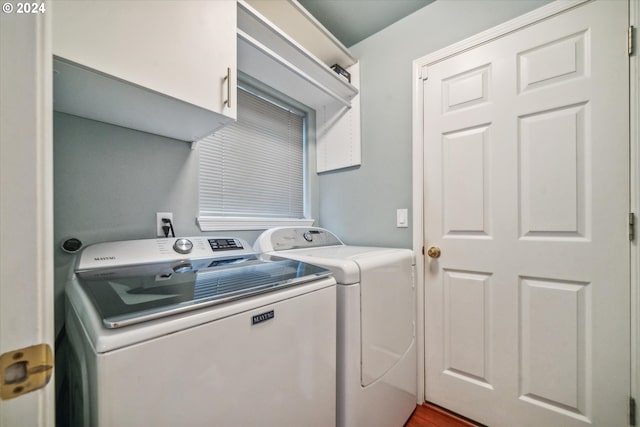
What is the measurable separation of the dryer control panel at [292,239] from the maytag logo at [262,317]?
0.76 m

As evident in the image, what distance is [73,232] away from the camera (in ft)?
3.53

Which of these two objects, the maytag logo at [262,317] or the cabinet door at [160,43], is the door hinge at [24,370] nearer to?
the maytag logo at [262,317]

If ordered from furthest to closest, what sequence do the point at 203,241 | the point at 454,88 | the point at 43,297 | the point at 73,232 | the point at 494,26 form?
the point at 454,88, the point at 494,26, the point at 203,241, the point at 73,232, the point at 43,297

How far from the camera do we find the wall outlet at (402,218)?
1.72 meters

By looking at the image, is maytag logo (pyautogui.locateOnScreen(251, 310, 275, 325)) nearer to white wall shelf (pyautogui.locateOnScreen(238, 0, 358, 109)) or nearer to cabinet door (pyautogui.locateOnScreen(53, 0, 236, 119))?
cabinet door (pyautogui.locateOnScreen(53, 0, 236, 119))

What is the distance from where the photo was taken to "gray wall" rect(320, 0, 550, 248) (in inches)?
62.4

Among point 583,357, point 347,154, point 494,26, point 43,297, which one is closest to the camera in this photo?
point 43,297

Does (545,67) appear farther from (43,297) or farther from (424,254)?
(43,297)

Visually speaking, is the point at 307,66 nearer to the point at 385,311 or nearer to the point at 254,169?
the point at 254,169

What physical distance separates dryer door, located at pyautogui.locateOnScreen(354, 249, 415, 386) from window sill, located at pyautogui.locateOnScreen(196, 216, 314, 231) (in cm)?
88

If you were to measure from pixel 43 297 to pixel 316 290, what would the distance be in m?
0.70

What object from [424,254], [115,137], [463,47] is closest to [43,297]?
[115,137]

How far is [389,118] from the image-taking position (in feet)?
5.97

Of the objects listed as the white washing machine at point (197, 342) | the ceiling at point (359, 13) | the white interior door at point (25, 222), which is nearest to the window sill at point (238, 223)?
the white washing machine at point (197, 342)
